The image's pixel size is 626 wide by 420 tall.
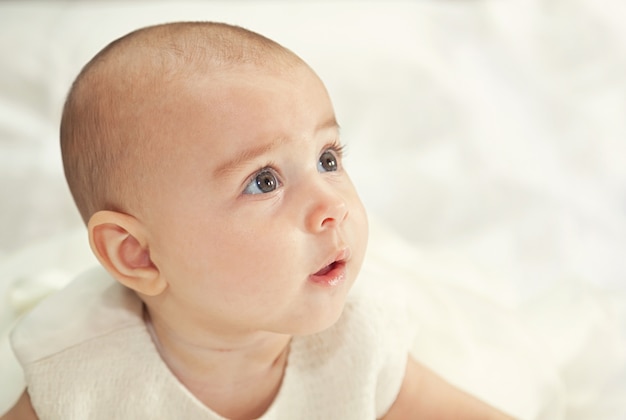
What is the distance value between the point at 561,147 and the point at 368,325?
82 cm

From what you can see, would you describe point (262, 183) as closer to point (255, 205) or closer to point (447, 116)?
point (255, 205)

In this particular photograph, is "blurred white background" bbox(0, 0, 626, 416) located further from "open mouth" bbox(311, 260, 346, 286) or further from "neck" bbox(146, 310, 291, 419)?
"open mouth" bbox(311, 260, 346, 286)

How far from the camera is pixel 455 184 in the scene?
1.61 m

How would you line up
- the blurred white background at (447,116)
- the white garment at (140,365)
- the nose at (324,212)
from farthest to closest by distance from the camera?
the blurred white background at (447,116)
the white garment at (140,365)
the nose at (324,212)

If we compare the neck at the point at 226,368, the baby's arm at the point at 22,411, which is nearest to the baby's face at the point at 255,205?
the neck at the point at 226,368

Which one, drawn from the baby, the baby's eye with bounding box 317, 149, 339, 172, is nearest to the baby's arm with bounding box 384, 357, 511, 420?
the baby

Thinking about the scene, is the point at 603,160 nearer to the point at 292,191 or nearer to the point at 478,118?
the point at 478,118

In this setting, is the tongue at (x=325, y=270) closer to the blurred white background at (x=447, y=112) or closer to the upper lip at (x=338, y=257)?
the upper lip at (x=338, y=257)

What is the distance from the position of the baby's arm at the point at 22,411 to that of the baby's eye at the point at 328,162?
1.27ft

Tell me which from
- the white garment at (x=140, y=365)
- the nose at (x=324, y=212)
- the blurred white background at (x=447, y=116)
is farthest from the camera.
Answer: the blurred white background at (x=447, y=116)

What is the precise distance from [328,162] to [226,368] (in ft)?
0.80


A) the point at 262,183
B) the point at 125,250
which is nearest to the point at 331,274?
the point at 262,183

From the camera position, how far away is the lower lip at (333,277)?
0.85m

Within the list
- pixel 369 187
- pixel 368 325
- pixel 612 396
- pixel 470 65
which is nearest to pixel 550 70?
pixel 470 65
